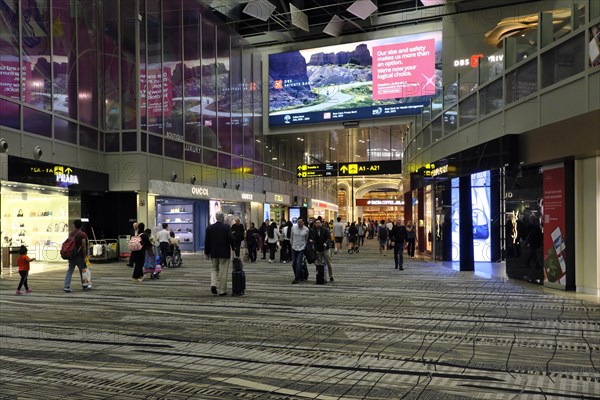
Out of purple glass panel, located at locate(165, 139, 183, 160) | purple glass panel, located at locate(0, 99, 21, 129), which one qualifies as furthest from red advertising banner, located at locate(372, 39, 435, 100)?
purple glass panel, located at locate(0, 99, 21, 129)

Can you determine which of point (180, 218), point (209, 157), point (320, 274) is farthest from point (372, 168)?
point (320, 274)

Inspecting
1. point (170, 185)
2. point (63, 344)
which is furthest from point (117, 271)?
point (63, 344)

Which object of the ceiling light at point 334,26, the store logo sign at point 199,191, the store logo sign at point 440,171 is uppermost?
the ceiling light at point 334,26

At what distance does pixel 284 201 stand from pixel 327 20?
12311 millimetres

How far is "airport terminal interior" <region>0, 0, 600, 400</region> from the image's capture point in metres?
5.61

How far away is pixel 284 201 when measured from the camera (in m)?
36.8

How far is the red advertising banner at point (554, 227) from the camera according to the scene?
11.0 metres

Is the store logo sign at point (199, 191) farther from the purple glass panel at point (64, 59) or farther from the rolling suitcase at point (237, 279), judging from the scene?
the rolling suitcase at point (237, 279)

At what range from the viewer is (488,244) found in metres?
18.7

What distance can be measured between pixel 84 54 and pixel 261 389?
1821cm

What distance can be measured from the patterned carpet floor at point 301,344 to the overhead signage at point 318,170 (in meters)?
19.2

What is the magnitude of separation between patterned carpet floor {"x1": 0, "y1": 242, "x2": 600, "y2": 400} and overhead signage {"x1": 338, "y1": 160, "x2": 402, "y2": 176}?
1744cm

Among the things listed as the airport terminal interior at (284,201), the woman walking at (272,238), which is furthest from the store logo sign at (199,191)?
the woman walking at (272,238)

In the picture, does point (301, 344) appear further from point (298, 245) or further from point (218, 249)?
point (298, 245)
